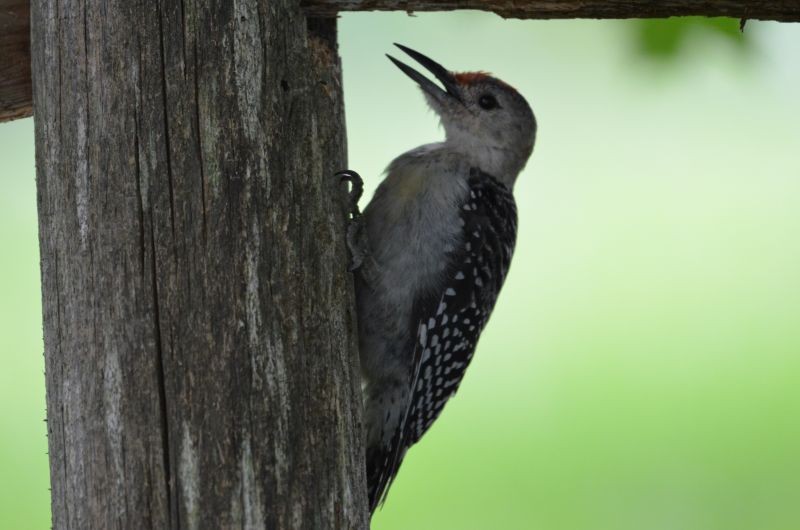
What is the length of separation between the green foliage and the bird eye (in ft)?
3.64

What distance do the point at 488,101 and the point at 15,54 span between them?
2196 mm

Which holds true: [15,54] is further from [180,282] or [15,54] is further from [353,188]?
[353,188]

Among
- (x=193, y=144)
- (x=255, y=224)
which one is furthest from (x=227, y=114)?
(x=255, y=224)

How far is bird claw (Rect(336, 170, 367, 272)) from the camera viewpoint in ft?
Answer: 12.4

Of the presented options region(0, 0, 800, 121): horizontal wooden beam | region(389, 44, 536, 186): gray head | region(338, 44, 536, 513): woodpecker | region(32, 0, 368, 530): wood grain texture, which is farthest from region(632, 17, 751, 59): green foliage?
region(32, 0, 368, 530): wood grain texture

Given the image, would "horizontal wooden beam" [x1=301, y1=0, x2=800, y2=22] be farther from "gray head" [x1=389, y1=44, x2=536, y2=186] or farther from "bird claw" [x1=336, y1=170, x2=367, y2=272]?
"gray head" [x1=389, y1=44, x2=536, y2=186]

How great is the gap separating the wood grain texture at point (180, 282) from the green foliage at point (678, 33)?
146 centimetres

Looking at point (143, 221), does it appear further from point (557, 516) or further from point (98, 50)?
point (557, 516)

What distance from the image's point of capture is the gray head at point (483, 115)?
188 inches

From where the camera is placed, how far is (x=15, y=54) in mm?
3344

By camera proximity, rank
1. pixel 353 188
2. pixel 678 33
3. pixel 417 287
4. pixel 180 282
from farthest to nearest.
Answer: pixel 417 287 < pixel 353 188 < pixel 678 33 < pixel 180 282

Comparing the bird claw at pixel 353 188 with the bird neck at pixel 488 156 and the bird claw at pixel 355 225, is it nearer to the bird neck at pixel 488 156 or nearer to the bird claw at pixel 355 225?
the bird claw at pixel 355 225

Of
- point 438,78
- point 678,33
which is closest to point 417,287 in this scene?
point 438,78

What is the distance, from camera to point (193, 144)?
285 cm
